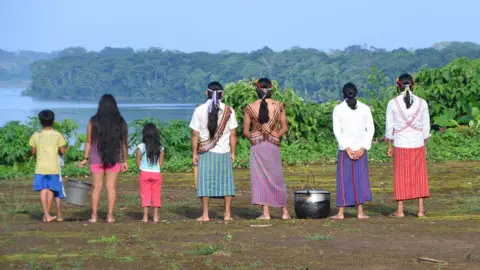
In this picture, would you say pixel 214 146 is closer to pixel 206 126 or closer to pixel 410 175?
pixel 206 126

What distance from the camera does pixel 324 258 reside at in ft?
31.7

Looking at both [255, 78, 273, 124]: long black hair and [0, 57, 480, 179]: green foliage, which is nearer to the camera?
[255, 78, 273, 124]: long black hair

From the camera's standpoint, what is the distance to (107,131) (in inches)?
484

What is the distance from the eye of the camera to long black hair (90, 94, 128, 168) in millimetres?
12242

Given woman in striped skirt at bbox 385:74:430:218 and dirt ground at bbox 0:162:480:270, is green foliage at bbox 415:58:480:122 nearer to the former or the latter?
dirt ground at bbox 0:162:480:270

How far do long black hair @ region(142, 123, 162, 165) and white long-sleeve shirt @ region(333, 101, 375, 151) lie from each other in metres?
2.03

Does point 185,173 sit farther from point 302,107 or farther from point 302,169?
point 302,107

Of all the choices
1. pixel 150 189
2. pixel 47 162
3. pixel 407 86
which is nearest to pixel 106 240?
pixel 150 189

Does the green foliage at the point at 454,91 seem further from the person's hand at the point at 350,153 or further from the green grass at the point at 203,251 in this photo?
the green grass at the point at 203,251

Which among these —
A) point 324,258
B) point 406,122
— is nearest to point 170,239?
point 324,258

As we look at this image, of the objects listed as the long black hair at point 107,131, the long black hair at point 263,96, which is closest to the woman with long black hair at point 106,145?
the long black hair at point 107,131

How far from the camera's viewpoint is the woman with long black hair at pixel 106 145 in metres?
12.2

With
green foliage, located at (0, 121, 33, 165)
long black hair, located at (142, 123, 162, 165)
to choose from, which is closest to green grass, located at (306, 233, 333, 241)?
long black hair, located at (142, 123, 162, 165)

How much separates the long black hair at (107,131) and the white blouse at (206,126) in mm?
852
